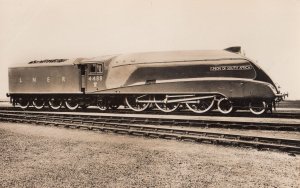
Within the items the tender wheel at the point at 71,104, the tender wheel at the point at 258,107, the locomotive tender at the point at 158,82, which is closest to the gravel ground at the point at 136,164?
the locomotive tender at the point at 158,82

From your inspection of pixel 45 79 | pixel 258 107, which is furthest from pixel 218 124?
pixel 45 79

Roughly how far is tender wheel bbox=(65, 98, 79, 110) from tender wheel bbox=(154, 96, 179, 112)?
5.11 meters

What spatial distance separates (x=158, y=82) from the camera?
16344 mm

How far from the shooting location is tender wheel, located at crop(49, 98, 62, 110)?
64.2 feet

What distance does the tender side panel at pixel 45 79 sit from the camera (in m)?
18.9

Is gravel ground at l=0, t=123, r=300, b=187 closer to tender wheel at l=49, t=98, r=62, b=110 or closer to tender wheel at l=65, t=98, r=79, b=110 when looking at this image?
tender wheel at l=65, t=98, r=79, b=110

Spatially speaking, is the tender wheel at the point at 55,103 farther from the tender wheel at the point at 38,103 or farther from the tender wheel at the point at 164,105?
the tender wheel at the point at 164,105

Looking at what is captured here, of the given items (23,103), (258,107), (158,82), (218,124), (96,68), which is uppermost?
(96,68)

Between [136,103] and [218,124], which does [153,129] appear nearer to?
[218,124]

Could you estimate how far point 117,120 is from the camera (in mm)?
14125

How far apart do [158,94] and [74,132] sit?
17.3 feet

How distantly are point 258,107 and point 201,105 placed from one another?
260 cm

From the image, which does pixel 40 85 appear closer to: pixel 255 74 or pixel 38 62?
pixel 38 62

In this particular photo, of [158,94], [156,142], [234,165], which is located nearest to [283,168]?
[234,165]
